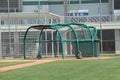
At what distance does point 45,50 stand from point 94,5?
24.7 meters

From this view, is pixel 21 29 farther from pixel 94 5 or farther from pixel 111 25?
pixel 94 5

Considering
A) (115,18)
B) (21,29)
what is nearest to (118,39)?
(115,18)

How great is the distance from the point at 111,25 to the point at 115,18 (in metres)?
2.75

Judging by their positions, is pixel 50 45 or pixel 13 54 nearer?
pixel 13 54

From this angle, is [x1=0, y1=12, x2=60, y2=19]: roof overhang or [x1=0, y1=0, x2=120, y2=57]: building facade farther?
[x1=0, y1=12, x2=60, y2=19]: roof overhang

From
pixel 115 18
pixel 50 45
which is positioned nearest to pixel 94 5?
pixel 115 18

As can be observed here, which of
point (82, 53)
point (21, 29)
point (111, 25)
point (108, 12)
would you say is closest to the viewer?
point (82, 53)

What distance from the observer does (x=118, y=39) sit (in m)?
53.0

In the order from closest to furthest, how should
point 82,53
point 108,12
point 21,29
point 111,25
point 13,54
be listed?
point 82,53, point 13,54, point 21,29, point 111,25, point 108,12

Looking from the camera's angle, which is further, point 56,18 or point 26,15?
point 56,18

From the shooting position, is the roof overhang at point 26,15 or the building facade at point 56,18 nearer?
the building facade at point 56,18

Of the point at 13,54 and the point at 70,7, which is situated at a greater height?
the point at 70,7

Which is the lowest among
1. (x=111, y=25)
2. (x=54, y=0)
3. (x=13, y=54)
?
(x=13, y=54)

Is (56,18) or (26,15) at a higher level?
(26,15)
